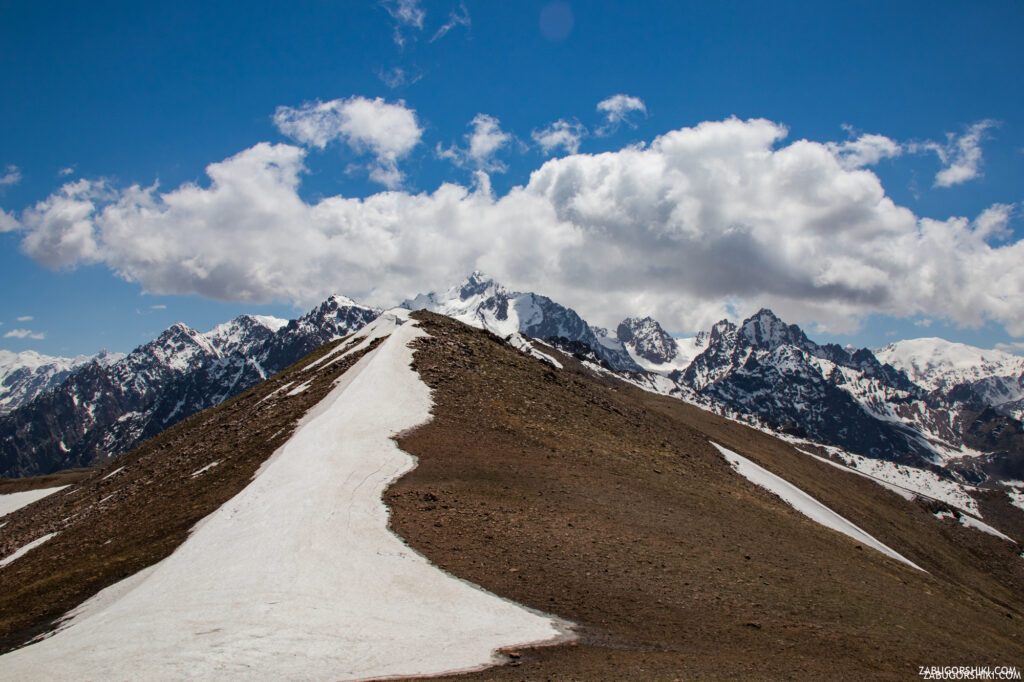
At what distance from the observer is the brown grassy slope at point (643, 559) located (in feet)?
66.0

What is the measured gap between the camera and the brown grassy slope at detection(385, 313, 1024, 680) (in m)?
20.1

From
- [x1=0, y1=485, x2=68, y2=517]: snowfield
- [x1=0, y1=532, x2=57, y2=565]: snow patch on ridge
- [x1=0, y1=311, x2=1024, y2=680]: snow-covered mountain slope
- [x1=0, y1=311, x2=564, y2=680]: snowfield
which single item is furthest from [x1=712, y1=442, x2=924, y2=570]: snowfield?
[x1=0, y1=485, x2=68, y2=517]: snowfield

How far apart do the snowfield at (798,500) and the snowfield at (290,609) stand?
43700 mm

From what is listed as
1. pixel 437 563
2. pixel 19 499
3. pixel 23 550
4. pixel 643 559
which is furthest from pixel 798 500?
pixel 19 499

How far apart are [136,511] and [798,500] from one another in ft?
197

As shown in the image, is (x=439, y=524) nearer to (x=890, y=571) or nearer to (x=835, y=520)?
(x=890, y=571)

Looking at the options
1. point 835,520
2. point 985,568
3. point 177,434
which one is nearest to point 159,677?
point 177,434

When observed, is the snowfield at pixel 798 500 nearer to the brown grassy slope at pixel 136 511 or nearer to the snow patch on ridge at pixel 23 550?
the brown grassy slope at pixel 136 511

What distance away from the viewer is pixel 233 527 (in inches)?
1118

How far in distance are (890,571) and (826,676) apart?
22.1 metres

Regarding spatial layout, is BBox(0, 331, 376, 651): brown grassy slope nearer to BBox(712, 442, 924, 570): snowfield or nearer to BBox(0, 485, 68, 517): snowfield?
BBox(0, 485, 68, 517): snowfield

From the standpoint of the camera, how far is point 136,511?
3816cm

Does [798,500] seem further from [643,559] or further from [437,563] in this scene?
[437,563]

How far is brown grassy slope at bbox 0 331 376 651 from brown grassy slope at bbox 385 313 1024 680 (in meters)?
11.1
